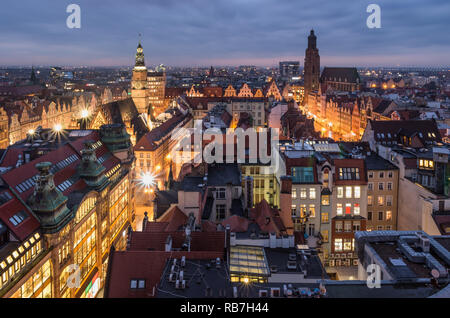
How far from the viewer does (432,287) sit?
16.3 m

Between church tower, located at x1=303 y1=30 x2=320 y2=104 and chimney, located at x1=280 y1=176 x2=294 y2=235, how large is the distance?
132m

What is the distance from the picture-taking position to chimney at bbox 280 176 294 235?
35.3m

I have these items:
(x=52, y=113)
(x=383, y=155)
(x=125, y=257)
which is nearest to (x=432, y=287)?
(x=125, y=257)

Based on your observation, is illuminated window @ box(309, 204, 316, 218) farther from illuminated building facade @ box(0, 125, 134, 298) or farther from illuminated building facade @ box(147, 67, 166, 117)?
illuminated building facade @ box(147, 67, 166, 117)

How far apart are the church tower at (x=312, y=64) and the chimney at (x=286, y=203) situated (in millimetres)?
131755

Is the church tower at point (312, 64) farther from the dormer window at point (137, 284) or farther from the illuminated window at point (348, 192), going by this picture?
the dormer window at point (137, 284)

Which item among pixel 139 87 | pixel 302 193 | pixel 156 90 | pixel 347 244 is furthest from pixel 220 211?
pixel 156 90

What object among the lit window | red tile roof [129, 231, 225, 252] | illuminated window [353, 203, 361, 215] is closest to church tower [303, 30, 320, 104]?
illuminated window [353, 203, 361, 215]

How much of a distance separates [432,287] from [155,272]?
12.9 m

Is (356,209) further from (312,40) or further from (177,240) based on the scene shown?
(312,40)

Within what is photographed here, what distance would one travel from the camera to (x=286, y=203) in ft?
118

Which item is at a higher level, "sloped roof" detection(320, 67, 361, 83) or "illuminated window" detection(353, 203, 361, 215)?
"sloped roof" detection(320, 67, 361, 83)

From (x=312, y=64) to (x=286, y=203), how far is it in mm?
134563
